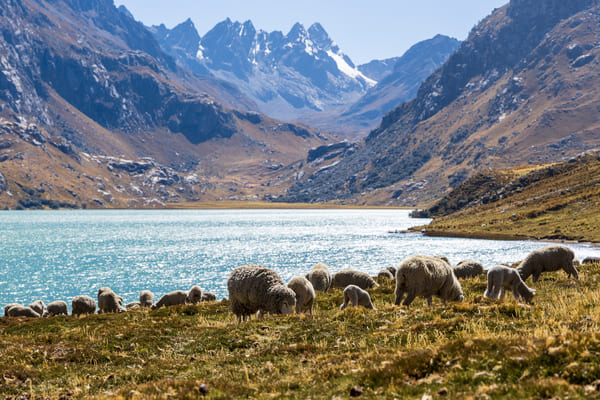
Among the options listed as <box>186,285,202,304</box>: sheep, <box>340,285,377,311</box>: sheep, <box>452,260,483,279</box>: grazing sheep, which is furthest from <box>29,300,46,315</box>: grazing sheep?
<box>452,260,483,279</box>: grazing sheep

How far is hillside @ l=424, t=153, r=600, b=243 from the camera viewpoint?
11231 cm

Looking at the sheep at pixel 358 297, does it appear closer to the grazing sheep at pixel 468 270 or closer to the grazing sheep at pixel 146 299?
the grazing sheep at pixel 468 270

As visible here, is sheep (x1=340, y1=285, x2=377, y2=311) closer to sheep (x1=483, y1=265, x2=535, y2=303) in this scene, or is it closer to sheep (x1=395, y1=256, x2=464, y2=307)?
sheep (x1=395, y1=256, x2=464, y2=307)

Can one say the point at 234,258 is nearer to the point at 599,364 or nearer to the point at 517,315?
the point at 517,315

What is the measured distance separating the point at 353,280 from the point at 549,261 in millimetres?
15546

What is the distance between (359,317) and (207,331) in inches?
282

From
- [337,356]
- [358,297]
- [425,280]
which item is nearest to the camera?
[337,356]

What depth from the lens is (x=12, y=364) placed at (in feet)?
54.7

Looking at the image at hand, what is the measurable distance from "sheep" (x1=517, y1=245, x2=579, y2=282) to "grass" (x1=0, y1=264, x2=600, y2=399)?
8.20 meters

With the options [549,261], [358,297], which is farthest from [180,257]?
[549,261]

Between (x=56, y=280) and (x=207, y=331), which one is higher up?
(x=207, y=331)

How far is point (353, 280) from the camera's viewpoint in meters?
40.0

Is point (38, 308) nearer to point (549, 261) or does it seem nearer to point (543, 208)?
point (549, 261)

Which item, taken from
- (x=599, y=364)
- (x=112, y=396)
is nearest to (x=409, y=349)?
(x=599, y=364)
